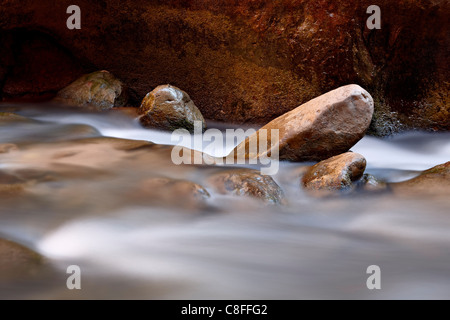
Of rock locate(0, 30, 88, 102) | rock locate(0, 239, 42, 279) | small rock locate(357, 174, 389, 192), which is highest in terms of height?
rock locate(0, 30, 88, 102)

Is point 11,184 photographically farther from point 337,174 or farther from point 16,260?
point 337,174

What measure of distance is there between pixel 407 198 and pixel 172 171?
1794 mm

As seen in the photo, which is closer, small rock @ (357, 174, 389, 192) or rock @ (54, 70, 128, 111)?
small rock @ (357, 174, 389, 192)

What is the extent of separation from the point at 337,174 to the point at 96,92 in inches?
136

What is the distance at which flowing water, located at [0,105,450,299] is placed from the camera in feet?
7.20

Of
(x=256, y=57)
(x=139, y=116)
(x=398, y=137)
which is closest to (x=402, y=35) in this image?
(x=398, y=137)

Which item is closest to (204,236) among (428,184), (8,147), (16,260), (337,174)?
(16,260)

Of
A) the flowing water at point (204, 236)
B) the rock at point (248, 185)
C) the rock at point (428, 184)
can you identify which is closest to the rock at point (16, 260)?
the flowing water at point (204, 236)

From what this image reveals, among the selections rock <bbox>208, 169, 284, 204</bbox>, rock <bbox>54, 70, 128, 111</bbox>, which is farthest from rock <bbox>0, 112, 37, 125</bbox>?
rock <bbox>208, 169, 284, 204</bbox>

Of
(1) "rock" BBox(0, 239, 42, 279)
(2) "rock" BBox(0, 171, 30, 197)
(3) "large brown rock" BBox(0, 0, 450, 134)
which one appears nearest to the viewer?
(1) "rock" BBox(0, 239, 42, 279)

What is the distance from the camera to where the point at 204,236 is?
2.82m

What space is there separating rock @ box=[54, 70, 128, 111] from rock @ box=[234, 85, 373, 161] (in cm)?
240

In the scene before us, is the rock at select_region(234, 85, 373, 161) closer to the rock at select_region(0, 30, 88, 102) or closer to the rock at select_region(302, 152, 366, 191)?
the rock at select_region(302, 152, 366, 191)

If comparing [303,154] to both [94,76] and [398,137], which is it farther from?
[94,76]
